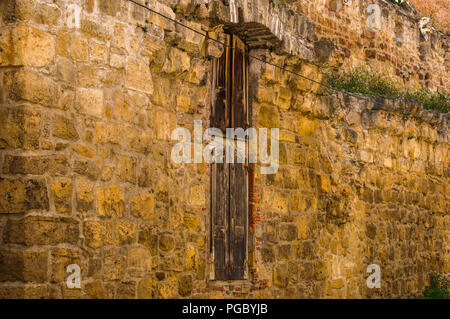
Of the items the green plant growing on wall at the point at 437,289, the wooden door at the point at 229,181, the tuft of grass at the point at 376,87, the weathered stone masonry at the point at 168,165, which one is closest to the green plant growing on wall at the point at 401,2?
the tuft of grass at the point at 376,87

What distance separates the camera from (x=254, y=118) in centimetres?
816

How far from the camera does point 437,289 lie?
12.0 m

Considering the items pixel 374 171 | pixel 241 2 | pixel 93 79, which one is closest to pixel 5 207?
pixel 93 79

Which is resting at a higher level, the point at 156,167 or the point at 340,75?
the point at 340,75

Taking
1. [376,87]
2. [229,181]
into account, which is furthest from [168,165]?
[376,87]

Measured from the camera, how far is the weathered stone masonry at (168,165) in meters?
5.27

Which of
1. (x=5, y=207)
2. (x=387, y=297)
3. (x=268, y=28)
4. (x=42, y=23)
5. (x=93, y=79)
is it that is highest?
(x=268, y=28)

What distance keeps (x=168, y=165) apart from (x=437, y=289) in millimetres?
7274

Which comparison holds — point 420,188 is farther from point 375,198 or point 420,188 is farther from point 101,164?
point 101,164

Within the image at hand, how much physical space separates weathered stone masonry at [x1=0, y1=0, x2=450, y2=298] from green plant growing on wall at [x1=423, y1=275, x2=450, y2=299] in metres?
0.49

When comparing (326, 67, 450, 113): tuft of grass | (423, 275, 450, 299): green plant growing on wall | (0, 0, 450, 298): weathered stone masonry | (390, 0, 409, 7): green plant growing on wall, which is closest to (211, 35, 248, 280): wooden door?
(0, 0, 450, 298): weathered stone masonry

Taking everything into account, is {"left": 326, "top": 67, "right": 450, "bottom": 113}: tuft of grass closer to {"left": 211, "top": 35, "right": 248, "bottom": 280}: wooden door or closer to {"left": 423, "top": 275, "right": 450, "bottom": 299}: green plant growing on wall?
{"left": 211, "top": 35, "right": 248, "bottom": 280}: wooden door

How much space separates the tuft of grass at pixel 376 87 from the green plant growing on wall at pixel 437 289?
324 cm

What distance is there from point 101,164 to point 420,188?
7671 mm
